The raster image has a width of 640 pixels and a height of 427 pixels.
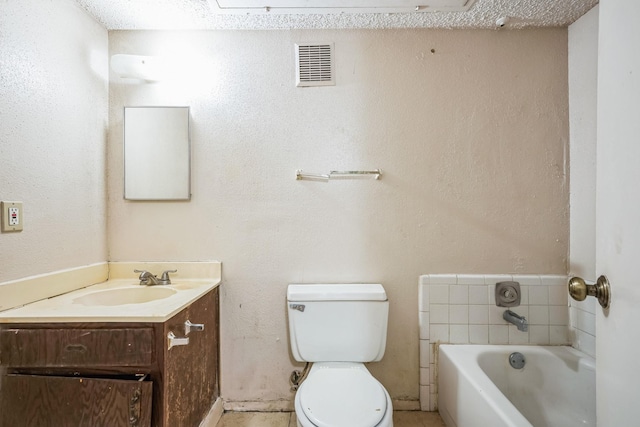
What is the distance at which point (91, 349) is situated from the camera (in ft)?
3.47

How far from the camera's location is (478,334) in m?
1.65

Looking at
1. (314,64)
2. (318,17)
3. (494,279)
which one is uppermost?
(318,17)

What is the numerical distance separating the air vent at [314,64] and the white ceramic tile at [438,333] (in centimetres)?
141

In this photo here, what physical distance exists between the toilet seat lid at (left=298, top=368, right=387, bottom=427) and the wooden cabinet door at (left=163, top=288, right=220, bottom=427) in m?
0.46

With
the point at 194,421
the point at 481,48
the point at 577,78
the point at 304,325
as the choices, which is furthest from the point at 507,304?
the point at 194,421

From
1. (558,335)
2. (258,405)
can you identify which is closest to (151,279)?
(258,405)

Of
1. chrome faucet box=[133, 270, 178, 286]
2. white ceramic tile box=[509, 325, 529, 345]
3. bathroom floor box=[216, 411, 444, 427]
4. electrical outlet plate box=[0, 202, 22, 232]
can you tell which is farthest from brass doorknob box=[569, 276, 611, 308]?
electrical outlet plate box=[0, 202, 22, 232]

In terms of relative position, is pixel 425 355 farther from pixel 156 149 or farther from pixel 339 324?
pixel 156 149

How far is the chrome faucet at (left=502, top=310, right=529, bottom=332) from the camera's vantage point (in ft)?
5.02

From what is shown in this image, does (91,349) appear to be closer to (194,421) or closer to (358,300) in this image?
(194,421)

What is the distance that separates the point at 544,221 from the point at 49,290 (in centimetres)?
236

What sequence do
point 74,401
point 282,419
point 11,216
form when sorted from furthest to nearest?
1. point 282,419
2. point 11,216
3. point 74,401

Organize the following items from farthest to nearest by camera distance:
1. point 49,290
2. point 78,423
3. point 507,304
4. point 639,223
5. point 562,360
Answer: point 507,304, point 562,360, point 49,290, point 78,423, point 639,223

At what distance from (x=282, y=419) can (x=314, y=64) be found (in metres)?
1.85
